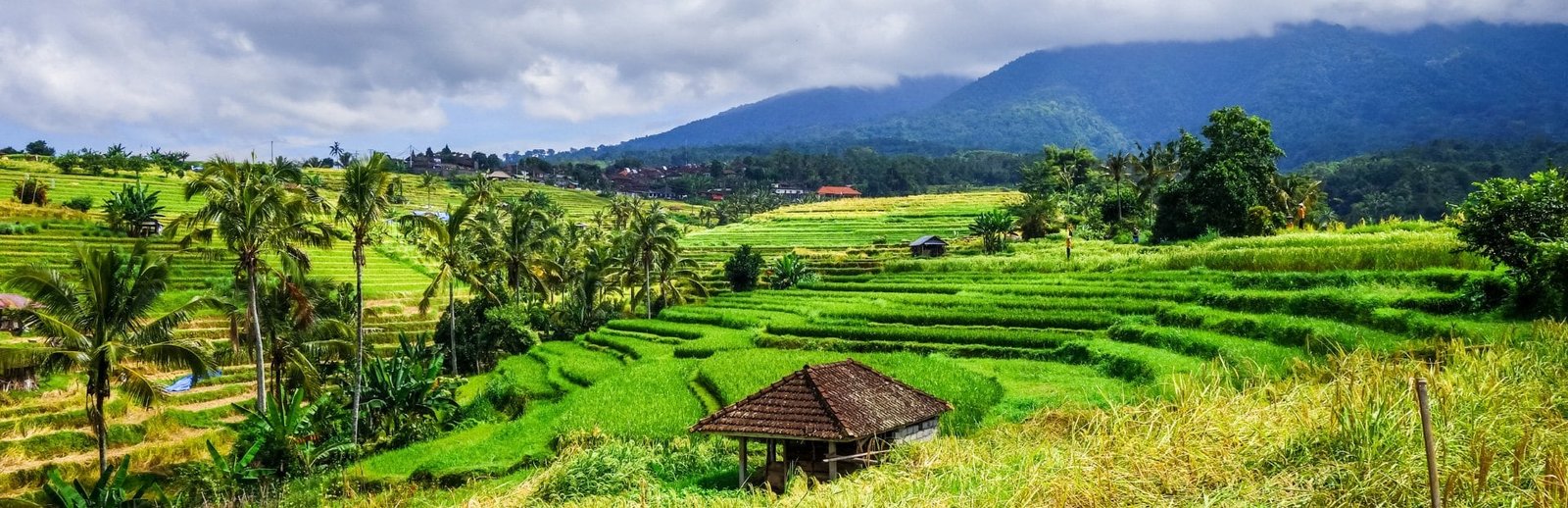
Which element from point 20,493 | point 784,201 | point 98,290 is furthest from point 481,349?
point 784,201

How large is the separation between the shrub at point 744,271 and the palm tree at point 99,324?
33.3 m

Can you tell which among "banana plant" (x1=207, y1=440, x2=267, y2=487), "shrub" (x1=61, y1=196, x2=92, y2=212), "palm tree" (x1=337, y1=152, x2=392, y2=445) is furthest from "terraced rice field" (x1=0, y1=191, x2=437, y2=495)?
"shrub" (x1=61, y1=196, x2=92, y2=212)

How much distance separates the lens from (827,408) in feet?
52.2

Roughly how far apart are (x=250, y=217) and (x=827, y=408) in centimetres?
1455

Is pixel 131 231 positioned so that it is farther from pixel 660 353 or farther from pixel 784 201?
pixel 784 201

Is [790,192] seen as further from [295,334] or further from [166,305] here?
[295,334]

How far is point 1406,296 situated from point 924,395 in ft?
42.8

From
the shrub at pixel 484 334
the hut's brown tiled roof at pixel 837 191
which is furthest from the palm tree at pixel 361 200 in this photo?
the hut's brown tiled roof at pixel 837 191

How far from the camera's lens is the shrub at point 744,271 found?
5075cm

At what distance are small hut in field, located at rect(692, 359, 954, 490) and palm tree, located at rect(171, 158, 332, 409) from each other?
1213 cm

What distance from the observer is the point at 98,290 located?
58.3ft

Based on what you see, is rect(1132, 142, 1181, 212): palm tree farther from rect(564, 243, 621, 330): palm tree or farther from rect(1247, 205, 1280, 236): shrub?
rect(564, 243, 621, 330): palm tree

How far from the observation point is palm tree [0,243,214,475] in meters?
17.2

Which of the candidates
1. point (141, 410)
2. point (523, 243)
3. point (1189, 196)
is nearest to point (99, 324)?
point (141, 410)
